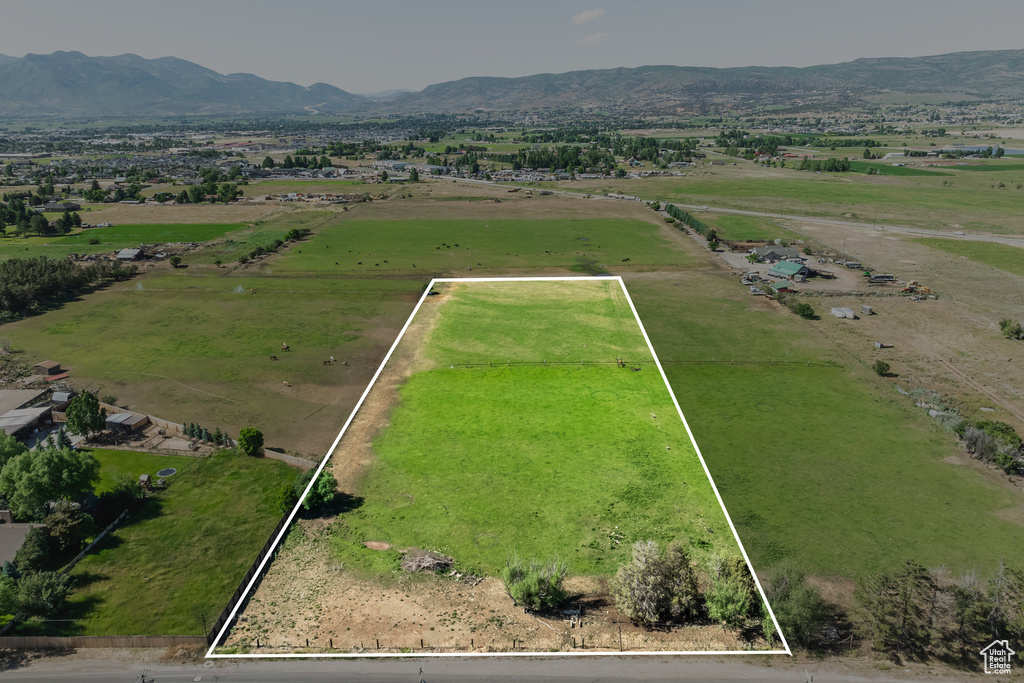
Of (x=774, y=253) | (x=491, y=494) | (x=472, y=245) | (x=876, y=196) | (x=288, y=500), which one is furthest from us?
(x=876, y=196)

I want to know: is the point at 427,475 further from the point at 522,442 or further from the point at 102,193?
the point at 102,193

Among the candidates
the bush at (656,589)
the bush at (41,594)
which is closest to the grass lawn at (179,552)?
the bush at (41,594)

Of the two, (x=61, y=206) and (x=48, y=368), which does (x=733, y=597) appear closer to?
(x=48, y=368)

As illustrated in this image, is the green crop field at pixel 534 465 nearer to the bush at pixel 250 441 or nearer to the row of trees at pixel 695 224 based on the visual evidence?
the bush at pixel 250 441

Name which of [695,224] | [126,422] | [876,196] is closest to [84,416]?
[126,422]

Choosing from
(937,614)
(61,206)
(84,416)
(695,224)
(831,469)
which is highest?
(61,206)

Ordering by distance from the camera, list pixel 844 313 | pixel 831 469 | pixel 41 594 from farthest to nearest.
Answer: pixel 844 313
pixel 831 469
pixel 41 594

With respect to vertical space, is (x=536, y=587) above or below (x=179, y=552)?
above
